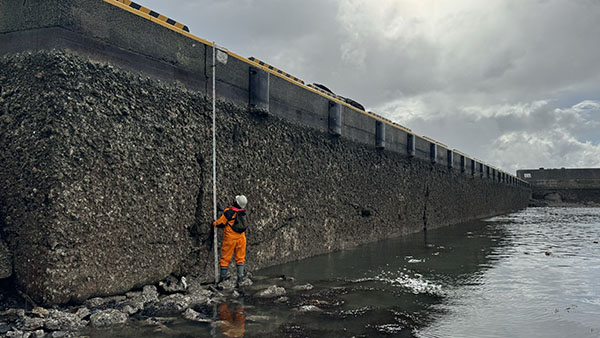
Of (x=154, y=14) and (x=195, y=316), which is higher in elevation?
(x=154, y=14)

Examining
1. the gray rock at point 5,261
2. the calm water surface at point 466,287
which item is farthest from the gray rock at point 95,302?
the calm water surface at point 466,287

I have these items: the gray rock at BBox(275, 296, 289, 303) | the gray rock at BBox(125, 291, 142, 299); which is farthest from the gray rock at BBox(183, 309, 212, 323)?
the gray rock at BBox(275, 296, 289, 303)

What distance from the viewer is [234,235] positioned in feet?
18.5

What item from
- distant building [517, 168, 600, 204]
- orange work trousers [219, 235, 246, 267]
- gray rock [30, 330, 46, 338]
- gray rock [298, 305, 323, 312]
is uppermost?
distant building [517, 168, 600, 204]

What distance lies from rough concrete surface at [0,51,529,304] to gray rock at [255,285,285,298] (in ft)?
2.89

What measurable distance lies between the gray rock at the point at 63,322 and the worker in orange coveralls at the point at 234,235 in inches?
77.5

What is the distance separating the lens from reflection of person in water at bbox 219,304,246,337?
3786 mm

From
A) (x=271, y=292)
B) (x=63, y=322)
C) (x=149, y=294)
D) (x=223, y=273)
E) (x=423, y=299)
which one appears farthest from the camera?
(x=223, y=273)

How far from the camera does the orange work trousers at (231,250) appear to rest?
18.5ft

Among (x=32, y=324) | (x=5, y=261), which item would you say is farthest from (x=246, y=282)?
(x=5, y=261)

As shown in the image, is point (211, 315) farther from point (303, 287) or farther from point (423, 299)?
point (423, 299)

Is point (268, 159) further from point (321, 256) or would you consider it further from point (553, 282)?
point (553, 282)

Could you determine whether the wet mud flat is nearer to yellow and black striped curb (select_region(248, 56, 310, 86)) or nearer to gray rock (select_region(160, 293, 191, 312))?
gray rock (select_region(160, 293, 191, 312))

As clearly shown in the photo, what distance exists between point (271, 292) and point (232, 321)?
112 centimetres
